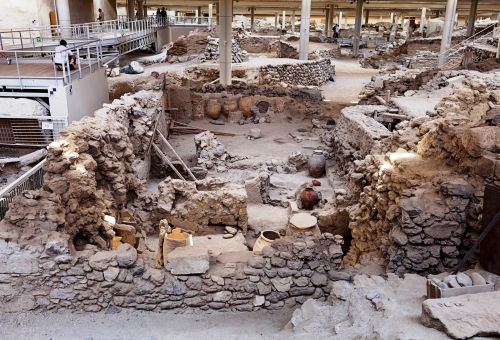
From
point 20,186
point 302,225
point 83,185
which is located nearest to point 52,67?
point 83,185

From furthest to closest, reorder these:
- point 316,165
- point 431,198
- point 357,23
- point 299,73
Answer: point 357,23 < point 299,73 < point 316,165 < point 431,198

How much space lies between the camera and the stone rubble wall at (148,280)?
16.4 ft

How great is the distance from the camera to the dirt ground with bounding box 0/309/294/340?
4836 mm

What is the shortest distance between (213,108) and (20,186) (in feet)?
38.5

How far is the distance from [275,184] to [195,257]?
7148 millimetres

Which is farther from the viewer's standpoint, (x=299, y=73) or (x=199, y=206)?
(x=299, y=73)

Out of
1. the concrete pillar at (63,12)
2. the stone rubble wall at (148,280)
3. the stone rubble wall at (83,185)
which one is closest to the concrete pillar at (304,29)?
the concrete pillar at (63,12)

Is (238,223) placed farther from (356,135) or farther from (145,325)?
(356,135)

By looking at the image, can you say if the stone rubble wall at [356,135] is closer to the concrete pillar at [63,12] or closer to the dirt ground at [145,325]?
the dirt ground at [145,325]

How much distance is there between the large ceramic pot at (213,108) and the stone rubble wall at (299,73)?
18.8 ft

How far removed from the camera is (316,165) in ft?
42.5

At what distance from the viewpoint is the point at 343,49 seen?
38.6 metres

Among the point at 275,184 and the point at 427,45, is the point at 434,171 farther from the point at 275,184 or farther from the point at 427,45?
the point at 427,45

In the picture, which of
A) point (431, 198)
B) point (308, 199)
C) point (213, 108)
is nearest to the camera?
point (431, 198)
